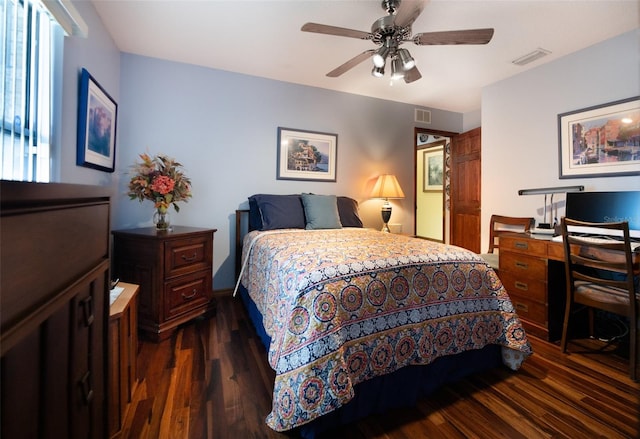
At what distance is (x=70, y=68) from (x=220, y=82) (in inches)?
61.7

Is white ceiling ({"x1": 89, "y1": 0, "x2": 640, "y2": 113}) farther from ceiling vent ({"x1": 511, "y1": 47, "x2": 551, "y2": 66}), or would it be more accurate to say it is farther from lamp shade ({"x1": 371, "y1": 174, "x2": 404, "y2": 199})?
lamp shade ({"x1": 371, "y1": 174, "x2": 404, "y2": 199})

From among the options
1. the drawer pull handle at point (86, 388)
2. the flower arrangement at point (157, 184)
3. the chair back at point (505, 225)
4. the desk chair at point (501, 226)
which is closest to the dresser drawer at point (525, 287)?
the desk chair at point (501, 226)

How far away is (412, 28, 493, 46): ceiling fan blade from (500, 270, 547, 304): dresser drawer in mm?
1876

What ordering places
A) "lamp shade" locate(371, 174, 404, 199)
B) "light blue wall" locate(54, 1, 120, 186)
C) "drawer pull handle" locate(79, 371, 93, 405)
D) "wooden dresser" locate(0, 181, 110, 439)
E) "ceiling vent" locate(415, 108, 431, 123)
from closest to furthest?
"wooden dresser" locate(0, 181, 110, 439) → "drawer pull handle" locate(79, 371, 93, 405) → "light blue wall" locate(54, 1, 120, 186) → "lamp shade" locate(371, 174, 404, 199) → "ceiling vent" locate(415, 108, 431, 123)

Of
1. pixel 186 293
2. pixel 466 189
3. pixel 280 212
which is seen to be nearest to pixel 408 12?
pixel 280 212

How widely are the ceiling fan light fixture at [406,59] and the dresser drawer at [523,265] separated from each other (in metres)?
1.82

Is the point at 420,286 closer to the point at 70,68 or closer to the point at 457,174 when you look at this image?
the point at 70,68

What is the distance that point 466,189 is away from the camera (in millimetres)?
4102

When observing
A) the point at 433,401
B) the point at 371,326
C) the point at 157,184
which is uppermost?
the point at 157,184

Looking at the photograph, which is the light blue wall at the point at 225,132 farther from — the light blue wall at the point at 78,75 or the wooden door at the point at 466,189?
the wooden door at the point at 466,189

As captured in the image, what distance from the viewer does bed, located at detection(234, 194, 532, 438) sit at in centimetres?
A: 118

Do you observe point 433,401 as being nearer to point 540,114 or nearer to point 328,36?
point 328,36

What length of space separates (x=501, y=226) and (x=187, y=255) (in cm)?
347

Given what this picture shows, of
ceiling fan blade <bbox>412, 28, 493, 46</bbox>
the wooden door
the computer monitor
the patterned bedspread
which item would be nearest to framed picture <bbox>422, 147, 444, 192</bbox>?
the wooden door
